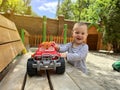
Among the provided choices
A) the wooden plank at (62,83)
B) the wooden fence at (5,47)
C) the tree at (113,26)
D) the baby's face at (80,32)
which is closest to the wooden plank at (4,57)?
the wooden fence at (5,47)

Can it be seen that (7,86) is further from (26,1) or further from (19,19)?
(26,1)

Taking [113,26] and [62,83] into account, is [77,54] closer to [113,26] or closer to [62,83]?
[62,83]

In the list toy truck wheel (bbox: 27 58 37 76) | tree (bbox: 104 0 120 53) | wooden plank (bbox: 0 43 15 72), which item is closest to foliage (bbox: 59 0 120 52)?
tree (bbox: 104 0 120 53)

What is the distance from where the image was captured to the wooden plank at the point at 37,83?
1.68 m

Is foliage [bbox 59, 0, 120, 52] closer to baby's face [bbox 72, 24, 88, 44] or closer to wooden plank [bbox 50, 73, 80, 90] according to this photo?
baby's face [bbox 72, 24, 88, 44]

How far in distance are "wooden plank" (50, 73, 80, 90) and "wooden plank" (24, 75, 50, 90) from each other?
62 mm

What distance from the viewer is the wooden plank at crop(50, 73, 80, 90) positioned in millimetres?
1679

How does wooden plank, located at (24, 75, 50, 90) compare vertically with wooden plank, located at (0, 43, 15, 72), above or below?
below

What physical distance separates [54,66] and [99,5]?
1747 cm

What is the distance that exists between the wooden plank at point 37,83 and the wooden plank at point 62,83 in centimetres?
6

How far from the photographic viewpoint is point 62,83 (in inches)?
71.4

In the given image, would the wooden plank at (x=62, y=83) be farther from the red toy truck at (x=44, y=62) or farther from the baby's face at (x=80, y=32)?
the baby's face at (x=80, y=32)

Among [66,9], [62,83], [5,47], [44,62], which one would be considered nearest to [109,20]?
[5,47]

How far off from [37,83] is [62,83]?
0.20 m
